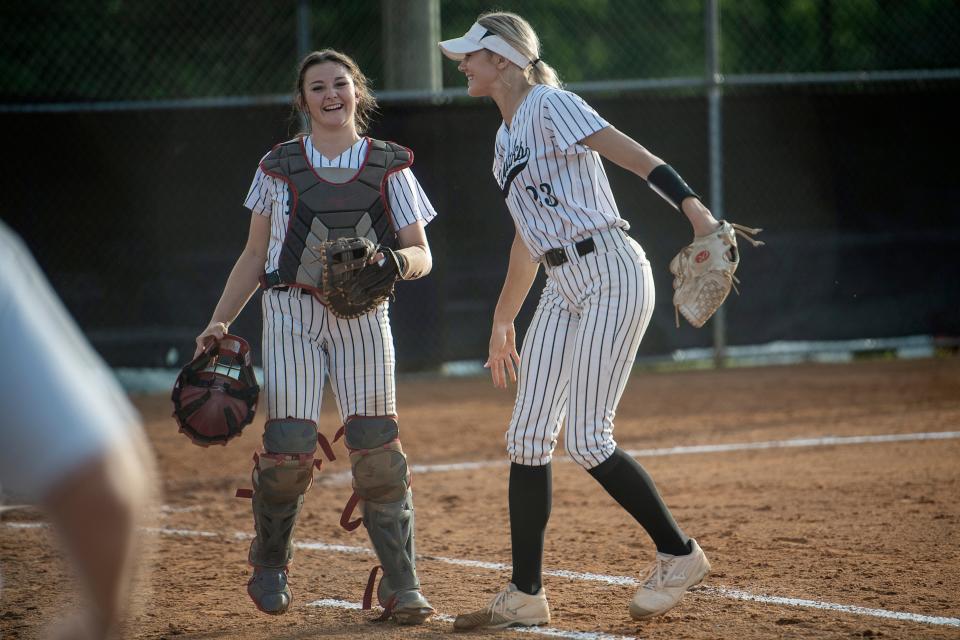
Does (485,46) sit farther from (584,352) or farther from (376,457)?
(376,457)

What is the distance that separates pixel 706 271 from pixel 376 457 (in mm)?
1220

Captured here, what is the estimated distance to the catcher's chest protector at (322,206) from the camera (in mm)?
3801

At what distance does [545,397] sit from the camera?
3658 mm

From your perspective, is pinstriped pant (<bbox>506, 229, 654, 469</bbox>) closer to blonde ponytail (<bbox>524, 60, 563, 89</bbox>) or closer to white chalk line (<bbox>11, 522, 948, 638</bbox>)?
blonde ponytail (<bbox>524, 60, 563, 89</bbox>)

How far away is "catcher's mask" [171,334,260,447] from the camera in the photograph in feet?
12.6

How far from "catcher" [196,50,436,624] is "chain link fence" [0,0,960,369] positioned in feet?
16.4

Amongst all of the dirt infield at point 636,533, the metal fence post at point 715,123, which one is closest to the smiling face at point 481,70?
the dirt infield at point 636,533

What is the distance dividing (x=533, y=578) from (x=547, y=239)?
41.8 inches

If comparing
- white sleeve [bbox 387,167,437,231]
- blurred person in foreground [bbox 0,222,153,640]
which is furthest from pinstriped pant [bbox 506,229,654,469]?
blurred person in foreground [bbox 0,222,153,640]

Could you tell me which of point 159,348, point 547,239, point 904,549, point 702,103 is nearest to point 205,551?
point 547,239

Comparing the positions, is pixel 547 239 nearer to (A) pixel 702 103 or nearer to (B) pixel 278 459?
(B) pixel 278 459

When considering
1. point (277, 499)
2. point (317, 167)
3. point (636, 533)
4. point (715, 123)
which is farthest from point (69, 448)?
point (715, 123)

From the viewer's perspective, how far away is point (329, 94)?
3.88m

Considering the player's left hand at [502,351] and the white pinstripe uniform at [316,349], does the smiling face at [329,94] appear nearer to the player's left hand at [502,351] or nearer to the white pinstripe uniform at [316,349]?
the white pinstripe uniform at [316,349]
